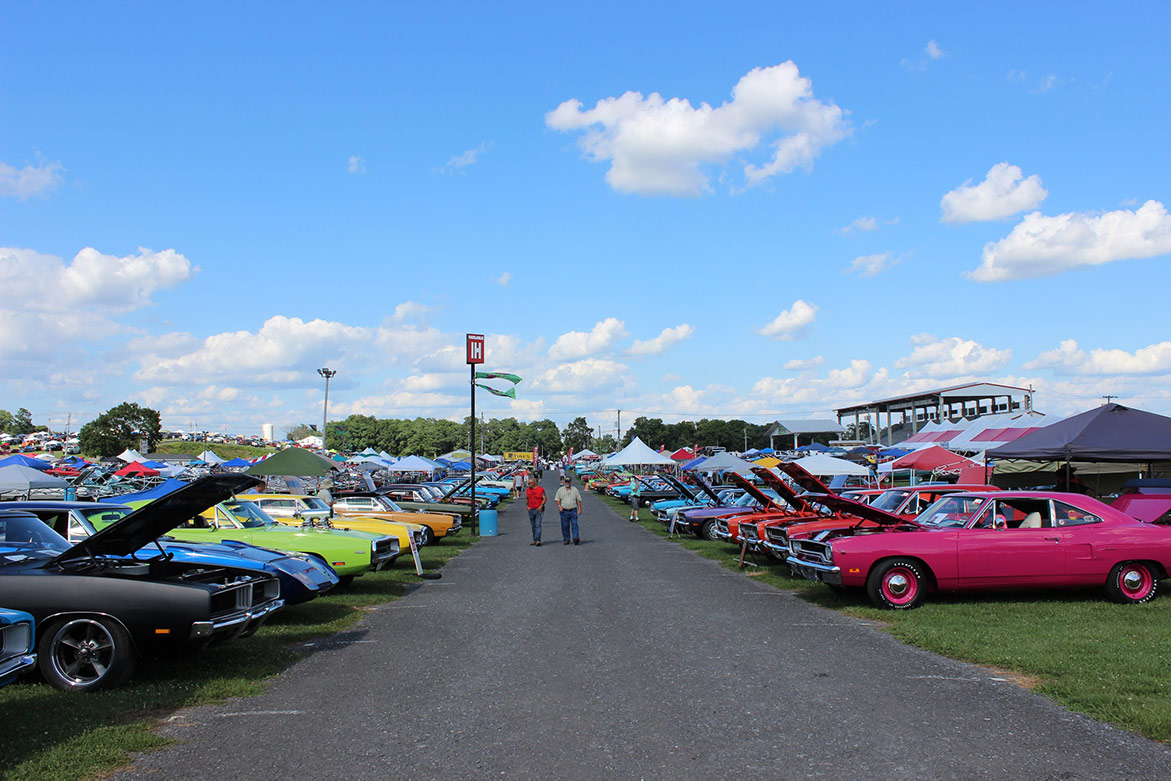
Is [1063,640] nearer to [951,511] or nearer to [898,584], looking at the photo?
[898,584]

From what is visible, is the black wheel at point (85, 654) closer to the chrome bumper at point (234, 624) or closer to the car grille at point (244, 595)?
the chrome bumper at point (234, 624)

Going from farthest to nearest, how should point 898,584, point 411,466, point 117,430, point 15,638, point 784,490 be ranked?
point 117,430 → point 411,466 → point 784,490 → point 898,584 → point 15,638

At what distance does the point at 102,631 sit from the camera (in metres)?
6.60

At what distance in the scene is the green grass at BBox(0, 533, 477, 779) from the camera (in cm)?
487

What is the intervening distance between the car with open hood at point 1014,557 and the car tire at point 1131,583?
12 mm

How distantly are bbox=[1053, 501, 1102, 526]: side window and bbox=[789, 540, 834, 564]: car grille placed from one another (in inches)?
117

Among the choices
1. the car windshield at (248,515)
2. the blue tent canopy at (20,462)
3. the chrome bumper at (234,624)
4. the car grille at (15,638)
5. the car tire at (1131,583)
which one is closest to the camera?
the car grille at (15,638)

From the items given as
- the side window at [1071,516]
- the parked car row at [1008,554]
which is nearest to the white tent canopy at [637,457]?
the parked car row at [1008,554]

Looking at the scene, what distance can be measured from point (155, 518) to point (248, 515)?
5875 mm

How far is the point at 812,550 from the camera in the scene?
1088 cm

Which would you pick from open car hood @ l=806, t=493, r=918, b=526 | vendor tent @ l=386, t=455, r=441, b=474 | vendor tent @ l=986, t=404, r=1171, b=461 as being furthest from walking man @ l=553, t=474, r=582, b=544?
vendor tent @ l=386, t=455, r=441, b=474

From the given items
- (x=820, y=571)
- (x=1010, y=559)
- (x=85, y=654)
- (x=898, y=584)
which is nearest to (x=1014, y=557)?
(x=1010, y=559)

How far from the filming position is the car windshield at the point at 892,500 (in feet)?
49.9

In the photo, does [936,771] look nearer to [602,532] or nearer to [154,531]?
[154,531]
